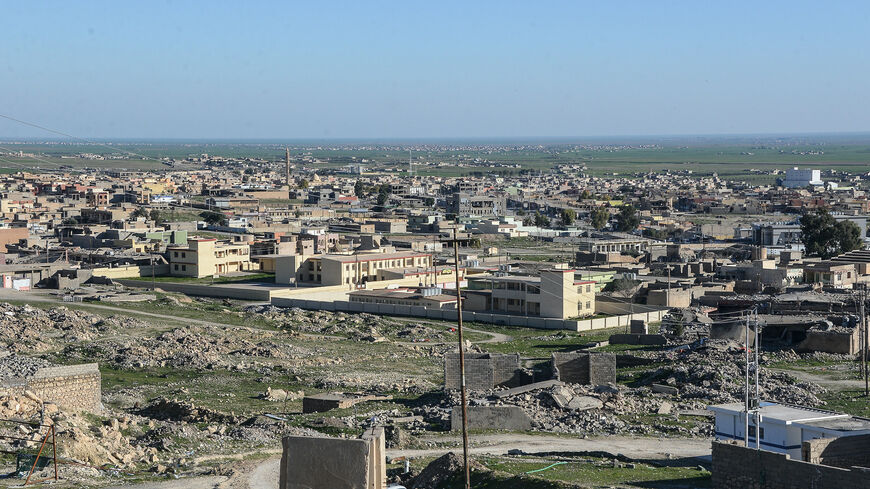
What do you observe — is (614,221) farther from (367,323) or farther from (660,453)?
(660,453)

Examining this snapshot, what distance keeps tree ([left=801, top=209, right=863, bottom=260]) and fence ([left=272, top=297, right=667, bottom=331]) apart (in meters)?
23.6

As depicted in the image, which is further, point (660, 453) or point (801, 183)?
point (801, 183)

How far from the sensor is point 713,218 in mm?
103000

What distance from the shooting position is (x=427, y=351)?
36.9m

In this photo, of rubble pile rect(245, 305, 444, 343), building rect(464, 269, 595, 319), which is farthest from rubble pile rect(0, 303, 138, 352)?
building rect(464, 269, 595, 319)

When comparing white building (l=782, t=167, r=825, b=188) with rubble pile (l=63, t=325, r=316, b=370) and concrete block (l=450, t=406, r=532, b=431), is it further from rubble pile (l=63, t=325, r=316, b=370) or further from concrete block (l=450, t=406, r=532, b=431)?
concrete block (l=450, t=406, r=532, b=431)

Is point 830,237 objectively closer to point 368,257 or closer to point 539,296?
point 368,257

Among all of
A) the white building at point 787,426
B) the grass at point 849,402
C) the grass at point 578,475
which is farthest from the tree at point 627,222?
the grass at point 578,475

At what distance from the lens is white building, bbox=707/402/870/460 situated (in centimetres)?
1803

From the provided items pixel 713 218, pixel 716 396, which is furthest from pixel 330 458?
pixel 713 218

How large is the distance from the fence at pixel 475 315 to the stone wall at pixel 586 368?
1417cm

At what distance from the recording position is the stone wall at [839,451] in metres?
17.1

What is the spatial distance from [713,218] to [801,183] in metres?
58.0

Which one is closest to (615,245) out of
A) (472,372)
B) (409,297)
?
(409,297)
